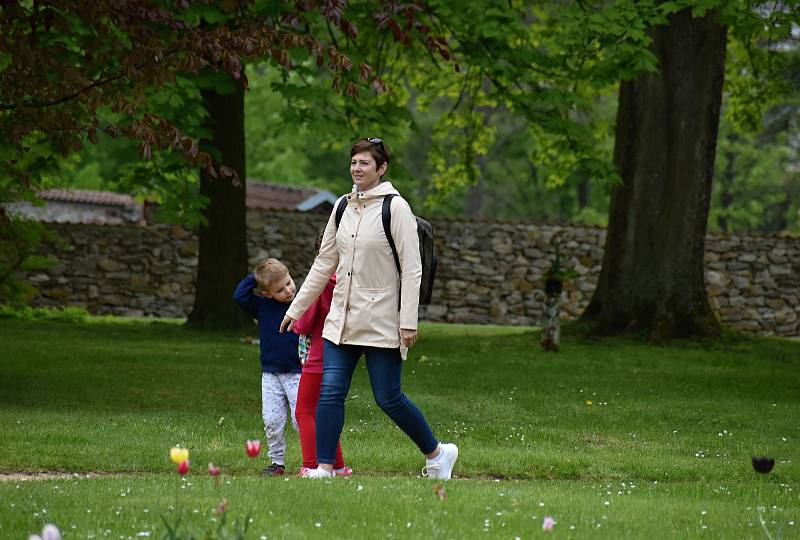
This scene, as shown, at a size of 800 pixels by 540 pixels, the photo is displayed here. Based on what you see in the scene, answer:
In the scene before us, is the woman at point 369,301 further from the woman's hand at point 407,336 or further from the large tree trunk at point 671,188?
the large tree trunk at point 671,188

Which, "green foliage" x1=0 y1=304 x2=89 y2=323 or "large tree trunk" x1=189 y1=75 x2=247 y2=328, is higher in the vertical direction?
"large tree trunk" x1=189 y1=75 x2=247 y2=328

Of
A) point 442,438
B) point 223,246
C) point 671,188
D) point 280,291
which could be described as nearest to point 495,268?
point 671,188

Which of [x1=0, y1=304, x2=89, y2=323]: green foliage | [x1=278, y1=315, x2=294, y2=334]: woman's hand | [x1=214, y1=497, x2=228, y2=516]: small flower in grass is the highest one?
[x1=278, y1=315, x2=294, y2=334]: woman's hand

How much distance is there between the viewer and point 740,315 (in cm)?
2800

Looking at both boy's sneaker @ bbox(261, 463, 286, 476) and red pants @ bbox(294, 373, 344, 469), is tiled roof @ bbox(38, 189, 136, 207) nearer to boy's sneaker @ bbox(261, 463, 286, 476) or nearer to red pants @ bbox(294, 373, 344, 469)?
boy's sneaker @ bbox(261, 463, 286, 476)

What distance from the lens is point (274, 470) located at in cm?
846

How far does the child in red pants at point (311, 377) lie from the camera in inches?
307

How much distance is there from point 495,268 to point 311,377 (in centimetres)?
2038

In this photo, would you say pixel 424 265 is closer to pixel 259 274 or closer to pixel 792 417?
pixel 259 274

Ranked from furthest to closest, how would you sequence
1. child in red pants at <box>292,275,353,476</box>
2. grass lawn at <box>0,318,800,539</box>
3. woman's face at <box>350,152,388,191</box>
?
1. child in red pants at <box>292,275,353,476</box>
2. woman's face at <box>350,152,388,191</box>
3. grass lawn at <box>0,318,800,539</box>

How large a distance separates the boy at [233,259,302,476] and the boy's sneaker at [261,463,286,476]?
32 cm

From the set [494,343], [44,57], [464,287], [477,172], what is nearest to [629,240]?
[494,343]

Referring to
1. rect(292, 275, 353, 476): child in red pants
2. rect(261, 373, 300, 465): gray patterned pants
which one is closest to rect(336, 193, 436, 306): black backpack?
rect(292, 275, 353, 476): child in red pants

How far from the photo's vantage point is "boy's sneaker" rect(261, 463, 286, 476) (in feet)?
27.7
